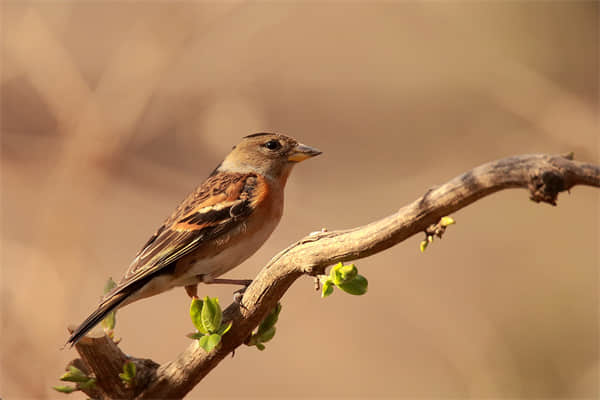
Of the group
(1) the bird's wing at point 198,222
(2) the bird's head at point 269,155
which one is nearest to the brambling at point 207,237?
(1) the bird's wing at point 198,222

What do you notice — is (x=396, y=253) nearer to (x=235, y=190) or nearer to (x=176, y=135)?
(x=176, y=135)

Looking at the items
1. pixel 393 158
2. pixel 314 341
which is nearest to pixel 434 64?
pixel 393 158

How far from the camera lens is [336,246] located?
246 cm

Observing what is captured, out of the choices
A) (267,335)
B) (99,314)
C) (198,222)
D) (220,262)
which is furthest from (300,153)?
(99,314)

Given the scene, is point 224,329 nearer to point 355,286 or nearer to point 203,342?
point 203,342

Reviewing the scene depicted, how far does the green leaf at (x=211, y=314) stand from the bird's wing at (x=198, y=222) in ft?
2.80

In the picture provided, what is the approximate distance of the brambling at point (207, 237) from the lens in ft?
12.0

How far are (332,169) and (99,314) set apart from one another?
9727 mm

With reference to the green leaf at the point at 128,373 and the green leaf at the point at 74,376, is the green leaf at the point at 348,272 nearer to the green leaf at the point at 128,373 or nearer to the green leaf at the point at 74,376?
the green leaf at the point at 128,373

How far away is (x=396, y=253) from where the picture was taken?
9898 millimetres

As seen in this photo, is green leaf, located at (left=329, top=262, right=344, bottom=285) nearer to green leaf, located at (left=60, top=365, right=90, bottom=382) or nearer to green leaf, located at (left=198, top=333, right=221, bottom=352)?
green leaf, located at (left=198, top=333, right=221, bottom=352)

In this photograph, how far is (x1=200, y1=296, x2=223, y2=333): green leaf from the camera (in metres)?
2.74

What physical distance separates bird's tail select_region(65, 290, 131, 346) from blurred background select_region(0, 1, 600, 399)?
1.62 metres

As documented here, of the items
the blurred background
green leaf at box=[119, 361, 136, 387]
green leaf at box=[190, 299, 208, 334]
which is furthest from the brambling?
the blurred background
